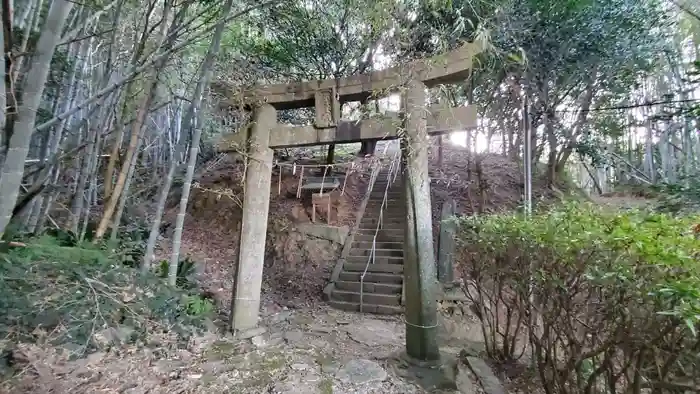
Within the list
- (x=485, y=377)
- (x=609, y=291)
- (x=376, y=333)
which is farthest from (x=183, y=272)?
(x=609, y=291)

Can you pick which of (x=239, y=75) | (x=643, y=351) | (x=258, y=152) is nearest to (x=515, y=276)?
(x=643, y=351)

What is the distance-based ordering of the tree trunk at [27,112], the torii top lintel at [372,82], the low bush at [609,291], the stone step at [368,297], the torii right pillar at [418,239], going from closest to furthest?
the low bush at [609,291] < the tree trunk at [27,112] < the torii right pillar at [418,239] < the torii top lintel at [372,82] < the stone step at [368,297]

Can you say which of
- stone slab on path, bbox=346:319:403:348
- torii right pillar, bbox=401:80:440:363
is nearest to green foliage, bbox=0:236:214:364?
stone slab on path, bbox=346:319:403:348

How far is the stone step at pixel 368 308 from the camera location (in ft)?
16.9

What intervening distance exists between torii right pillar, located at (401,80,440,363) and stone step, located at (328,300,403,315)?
6.38 feet

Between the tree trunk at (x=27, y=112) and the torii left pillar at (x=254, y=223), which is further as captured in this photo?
the torii left pillar at (x=254, y=223)

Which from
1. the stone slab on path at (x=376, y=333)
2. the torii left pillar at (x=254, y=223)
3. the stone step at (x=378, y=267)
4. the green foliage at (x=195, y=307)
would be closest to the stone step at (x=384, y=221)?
the stone step at (x=378, y=267)

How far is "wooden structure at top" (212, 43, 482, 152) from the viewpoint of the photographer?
3.26 metres

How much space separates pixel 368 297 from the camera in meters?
5.42

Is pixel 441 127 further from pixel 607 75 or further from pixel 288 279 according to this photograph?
pixel 607 75

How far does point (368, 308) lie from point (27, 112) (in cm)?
443

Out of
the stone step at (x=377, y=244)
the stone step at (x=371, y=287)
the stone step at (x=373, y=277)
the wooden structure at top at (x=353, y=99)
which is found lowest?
the stone step at (x=371, y=287)

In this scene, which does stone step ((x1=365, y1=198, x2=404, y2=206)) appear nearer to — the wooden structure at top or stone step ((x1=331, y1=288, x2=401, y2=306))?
stone step ((x1=331, y1=288, x2=401, y2=306))

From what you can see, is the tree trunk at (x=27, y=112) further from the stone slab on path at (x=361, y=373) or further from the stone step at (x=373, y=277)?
the stone step at (x=373, y=277)
